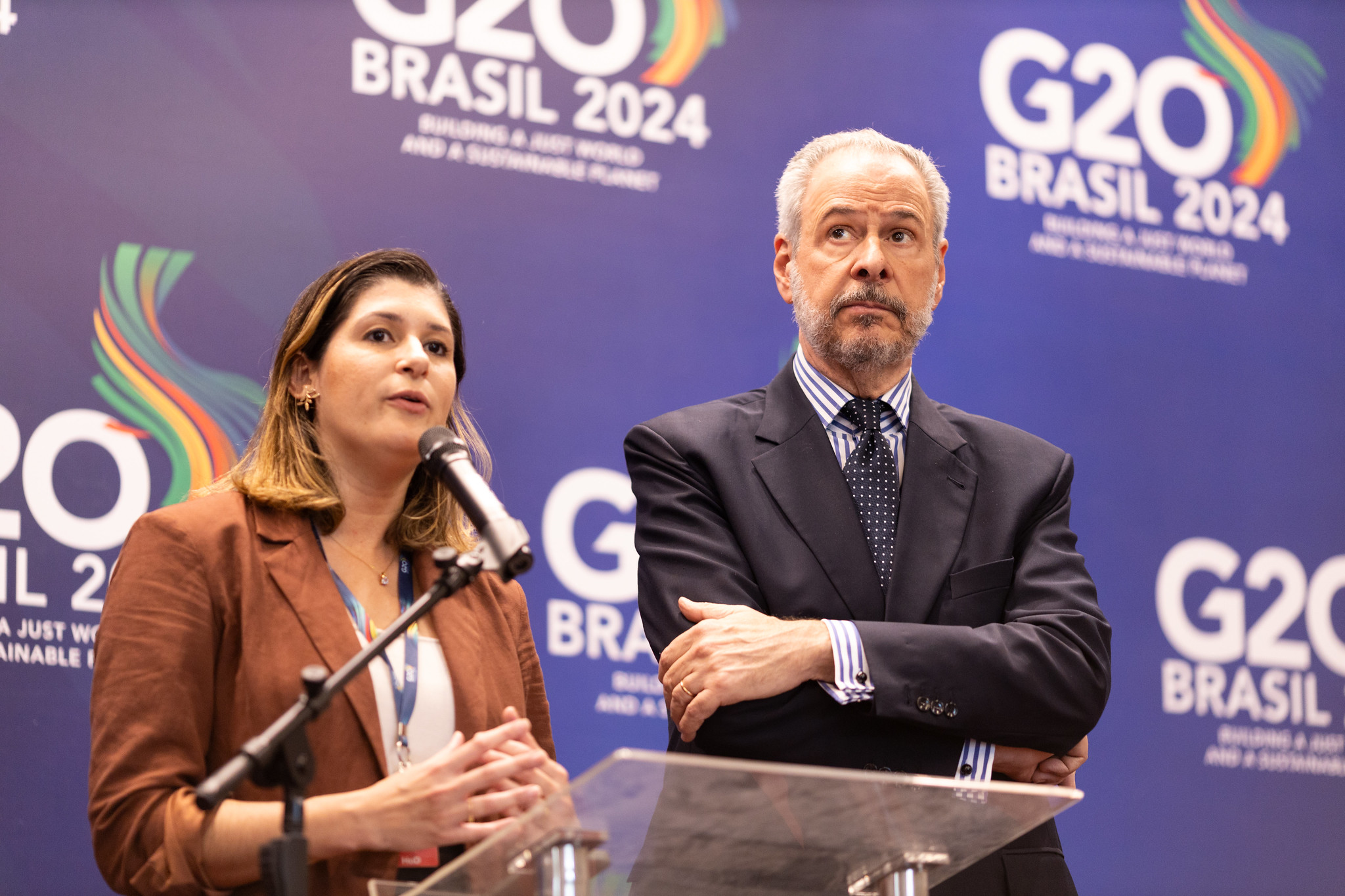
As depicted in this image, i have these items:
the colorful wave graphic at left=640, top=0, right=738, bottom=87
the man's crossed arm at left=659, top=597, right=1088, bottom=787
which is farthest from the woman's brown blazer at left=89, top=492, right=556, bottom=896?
the colorful wave graphic at left=640, top=0, right=738, bottom=87

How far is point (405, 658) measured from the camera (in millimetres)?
2396

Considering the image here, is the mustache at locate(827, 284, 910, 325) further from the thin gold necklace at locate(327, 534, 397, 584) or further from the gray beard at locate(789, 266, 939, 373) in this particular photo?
the thin gold necklace at locate(327, 534, 397, 584)

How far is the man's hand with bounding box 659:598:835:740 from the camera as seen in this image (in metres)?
2.23

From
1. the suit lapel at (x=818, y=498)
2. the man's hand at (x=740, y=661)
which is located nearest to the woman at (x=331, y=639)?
the man's hand at (x=740, y=661)

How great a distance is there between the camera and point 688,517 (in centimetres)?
248

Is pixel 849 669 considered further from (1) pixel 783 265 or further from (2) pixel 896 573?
(1) pixel 783 265

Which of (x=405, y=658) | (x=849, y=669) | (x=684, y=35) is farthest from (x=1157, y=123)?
(x=405, y=658)

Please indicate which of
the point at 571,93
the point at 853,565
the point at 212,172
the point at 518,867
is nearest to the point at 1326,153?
the point at 571,93

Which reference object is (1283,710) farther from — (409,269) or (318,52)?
(318,52)

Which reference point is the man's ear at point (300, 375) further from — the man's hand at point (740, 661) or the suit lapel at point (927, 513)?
the suit lapel at point (927, 513)

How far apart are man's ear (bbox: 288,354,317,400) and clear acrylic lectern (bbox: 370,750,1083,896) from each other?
1.19 metres

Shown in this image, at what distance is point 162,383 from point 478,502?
1800 millimetres

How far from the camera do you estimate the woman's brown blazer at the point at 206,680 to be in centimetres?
206

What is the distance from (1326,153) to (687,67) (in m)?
2.23
